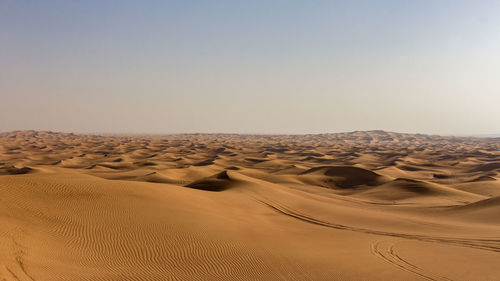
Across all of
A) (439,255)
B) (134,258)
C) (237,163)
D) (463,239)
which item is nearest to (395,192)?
(463,239)

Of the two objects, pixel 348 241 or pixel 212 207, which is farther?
pixel 212 207

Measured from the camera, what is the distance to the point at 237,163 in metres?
58.3

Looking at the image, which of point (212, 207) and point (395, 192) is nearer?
point (212, 207)

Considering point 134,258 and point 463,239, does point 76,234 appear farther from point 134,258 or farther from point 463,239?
point 463,239

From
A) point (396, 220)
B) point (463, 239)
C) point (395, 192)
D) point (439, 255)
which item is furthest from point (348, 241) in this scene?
point (395, 192)

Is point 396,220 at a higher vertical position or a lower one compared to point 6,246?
lower

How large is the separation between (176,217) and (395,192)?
20396 millimetres

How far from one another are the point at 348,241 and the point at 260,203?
319 inches

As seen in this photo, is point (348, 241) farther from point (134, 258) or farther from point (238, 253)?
point (134, 258)

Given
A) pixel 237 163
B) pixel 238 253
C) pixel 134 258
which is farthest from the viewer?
pixel 237 163

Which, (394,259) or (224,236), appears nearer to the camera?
(394,259)

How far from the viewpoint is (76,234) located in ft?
38.4

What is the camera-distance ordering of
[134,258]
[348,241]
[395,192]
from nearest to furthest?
[134,258] < [348,241] < [395,192]

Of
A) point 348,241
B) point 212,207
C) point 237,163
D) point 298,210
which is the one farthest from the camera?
point 237,163
